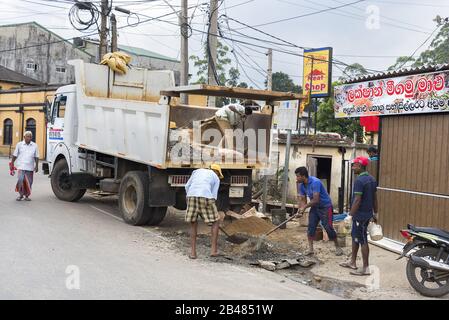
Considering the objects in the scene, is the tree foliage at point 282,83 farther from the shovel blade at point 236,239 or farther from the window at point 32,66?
the shovel blade at point 236,239

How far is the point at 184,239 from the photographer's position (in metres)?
8.74

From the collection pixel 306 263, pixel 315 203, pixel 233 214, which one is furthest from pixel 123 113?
pixel 306 263

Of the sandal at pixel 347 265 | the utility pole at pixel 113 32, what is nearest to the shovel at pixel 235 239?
the sandal at pixel 347 265

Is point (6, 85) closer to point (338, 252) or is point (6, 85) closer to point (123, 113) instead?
point (123, 113)

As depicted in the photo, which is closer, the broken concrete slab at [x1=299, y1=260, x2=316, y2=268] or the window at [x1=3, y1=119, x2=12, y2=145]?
the broken concrete slab at [x1=299, y1=260, x2=316, y2=268]

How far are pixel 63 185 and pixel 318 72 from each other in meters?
10.2

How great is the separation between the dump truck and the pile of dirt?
2.12ft

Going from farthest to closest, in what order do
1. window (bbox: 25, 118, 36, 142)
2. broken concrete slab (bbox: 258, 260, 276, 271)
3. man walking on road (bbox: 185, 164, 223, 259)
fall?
window (bbox: 25, 118, 36, 142) → man walking on road (bbox: 185, 164, 223, 259) → broken concrete slab (bbox: 258, 260, 276, 271)

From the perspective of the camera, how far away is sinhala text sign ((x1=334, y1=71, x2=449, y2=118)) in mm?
7641

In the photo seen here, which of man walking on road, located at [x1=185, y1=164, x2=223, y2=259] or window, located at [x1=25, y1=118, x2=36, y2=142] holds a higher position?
window, located at [x1=25, y1=118, x2=36, y2=142]

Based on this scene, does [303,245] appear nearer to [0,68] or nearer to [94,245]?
[94,245]

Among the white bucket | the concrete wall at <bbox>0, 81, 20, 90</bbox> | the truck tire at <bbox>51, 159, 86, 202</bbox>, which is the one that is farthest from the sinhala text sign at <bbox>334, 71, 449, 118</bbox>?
the concrete wall at <bbox>0, 81, 20, 90</bbox>

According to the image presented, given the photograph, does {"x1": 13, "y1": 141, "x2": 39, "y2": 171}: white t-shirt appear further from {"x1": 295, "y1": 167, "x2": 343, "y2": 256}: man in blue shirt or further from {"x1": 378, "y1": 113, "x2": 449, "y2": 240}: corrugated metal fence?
{"x1": 378, "y1": 113, "x2": 449, "y2": 240}: corrugated metal fence

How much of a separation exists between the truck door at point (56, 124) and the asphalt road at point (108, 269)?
3.30m
